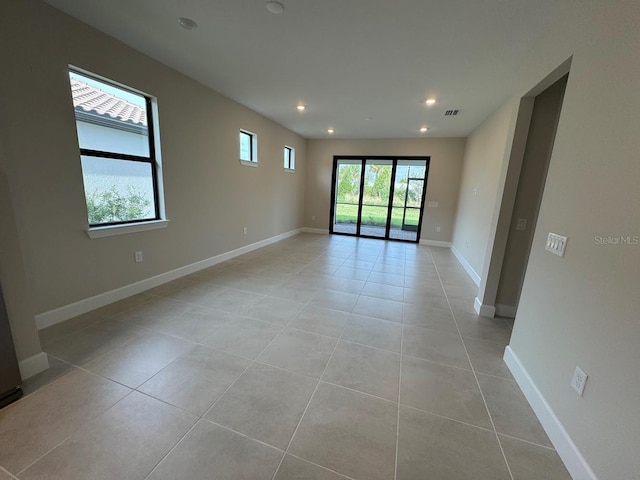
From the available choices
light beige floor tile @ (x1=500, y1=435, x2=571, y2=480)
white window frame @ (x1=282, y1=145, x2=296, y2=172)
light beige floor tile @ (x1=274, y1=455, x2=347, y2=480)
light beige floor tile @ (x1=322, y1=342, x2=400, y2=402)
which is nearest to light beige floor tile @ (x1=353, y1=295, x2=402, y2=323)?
light beige floor tile @ (x1=322, y1=342, x2=400, y2=402)

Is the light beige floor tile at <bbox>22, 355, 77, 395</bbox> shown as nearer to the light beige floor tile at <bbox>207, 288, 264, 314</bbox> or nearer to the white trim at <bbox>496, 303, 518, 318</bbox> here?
the light beige floor tile at <bbox>207, 288, 264, 314</bbox>

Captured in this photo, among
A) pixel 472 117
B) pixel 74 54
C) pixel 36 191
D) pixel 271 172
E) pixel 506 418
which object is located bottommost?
pixel 506 418

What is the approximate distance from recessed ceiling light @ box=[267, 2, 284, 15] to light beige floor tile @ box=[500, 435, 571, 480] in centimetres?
317

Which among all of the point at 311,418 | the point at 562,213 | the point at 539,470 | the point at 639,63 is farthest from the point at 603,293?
the point at 311,418

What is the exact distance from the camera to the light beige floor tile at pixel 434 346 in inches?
81.8

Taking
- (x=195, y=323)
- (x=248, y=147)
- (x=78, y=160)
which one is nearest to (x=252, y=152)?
(x=248, y=147)

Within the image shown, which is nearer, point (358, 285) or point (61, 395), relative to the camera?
point (61, 395)

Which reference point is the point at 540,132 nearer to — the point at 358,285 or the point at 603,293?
the point at 603,293

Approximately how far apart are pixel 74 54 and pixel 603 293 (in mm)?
4065

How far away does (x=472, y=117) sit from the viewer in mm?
4379

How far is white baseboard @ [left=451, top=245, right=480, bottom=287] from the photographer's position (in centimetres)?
388

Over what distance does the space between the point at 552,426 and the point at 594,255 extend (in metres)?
0.98

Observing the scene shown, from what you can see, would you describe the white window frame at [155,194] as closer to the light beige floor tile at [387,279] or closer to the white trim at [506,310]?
the light beige floor tile at [387,279]

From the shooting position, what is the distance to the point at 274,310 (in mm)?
2730
